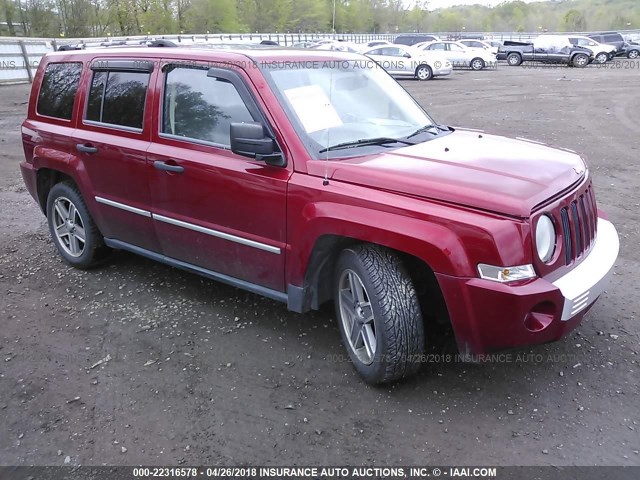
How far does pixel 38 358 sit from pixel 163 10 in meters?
71.8

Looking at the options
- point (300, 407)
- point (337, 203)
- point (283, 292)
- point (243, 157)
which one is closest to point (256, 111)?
point (243, 157)

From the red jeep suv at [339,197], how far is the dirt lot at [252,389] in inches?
14.2

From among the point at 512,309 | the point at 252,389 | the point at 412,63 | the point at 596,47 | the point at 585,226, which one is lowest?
the point at 252,389

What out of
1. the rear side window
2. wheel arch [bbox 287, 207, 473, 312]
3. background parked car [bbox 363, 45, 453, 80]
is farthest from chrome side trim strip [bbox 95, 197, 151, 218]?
background parked car [bbox 363, 45, 453, 80]

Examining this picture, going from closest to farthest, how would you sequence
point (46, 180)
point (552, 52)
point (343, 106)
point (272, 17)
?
point (343, 106)
point (46, 180)
point (552, 52)
point (272, 17)

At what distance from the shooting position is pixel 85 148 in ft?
15.3

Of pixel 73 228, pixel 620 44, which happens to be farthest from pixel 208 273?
pixel 620 44

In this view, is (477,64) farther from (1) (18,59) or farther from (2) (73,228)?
(2) (73,228)

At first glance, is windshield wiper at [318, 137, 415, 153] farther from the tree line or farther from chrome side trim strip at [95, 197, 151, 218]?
the tree line

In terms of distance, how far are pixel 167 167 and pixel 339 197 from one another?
145 cm

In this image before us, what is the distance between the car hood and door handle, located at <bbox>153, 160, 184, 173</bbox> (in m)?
1.10

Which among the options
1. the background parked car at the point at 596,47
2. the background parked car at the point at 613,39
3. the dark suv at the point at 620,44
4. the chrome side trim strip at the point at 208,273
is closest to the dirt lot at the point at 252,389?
the chrome side trim strip at the point at 208,273

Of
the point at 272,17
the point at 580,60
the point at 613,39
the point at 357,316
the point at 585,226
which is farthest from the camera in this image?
the point at 272,17

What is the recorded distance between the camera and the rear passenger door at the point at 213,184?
3.60 m
